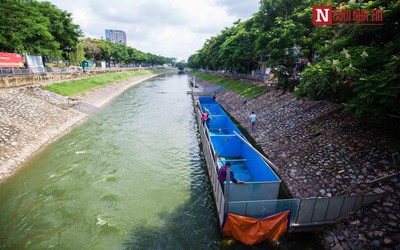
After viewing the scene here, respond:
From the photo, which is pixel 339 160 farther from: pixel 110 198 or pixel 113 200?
pixel 110 198

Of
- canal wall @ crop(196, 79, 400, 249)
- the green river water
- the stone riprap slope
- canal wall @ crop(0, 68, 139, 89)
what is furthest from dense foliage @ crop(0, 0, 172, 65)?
canal wall @ crop(196, 79, 400, 249)

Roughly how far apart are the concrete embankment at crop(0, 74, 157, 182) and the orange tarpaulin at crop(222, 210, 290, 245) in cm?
1291

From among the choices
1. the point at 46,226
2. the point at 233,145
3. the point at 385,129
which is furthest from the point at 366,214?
the point at 46,226

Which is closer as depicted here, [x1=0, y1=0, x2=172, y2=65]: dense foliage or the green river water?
the green river water

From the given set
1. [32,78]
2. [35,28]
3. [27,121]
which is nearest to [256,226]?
[27,121]

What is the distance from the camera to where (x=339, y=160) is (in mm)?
10188

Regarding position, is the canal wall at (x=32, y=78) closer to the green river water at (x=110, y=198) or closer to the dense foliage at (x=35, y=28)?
the dense foliage at (x=35, y=28)

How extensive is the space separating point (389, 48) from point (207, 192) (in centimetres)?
1012
